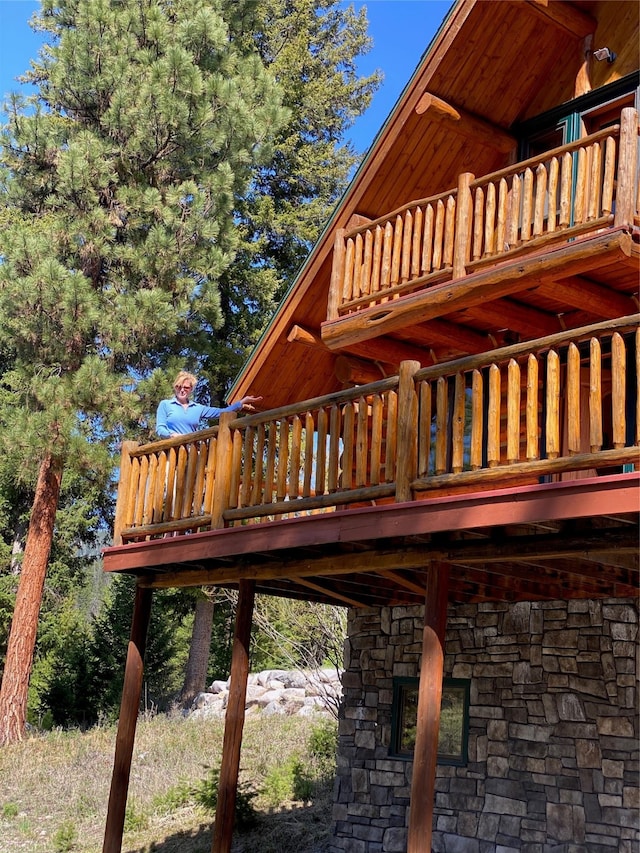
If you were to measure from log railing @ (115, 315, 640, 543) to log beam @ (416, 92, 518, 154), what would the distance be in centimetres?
291

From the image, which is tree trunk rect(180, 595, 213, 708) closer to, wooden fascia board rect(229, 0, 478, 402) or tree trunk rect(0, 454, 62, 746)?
tree trunk rect(0, 454, 62, 746)

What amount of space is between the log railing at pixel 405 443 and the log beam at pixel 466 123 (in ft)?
9.54

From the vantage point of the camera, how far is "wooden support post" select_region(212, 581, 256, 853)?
9023 millimetres

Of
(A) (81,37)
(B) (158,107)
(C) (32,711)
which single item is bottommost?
(C) (32,711)

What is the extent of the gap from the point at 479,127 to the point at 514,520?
245 inches

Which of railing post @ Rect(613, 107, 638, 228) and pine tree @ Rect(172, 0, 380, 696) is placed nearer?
railing post @ Rect(613, 107, 638, 228)

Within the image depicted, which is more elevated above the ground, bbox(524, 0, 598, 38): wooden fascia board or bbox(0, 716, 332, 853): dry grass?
bbox(524, 0, 598, 38): wooden fascia board

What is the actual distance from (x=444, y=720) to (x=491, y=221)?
17.4 ft

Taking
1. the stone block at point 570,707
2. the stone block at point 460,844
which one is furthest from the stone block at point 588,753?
the stone block at point 460,844

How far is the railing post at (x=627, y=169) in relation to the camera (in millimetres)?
8562

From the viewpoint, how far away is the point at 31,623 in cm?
1977

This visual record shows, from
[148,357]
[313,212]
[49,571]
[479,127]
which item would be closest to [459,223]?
[479,127]

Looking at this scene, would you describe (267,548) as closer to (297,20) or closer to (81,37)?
Answer: (81,37)

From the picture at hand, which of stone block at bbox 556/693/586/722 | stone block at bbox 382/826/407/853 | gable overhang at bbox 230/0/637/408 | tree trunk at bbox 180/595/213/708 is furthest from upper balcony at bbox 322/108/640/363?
tree trunk at bbox 180/595/213/708
